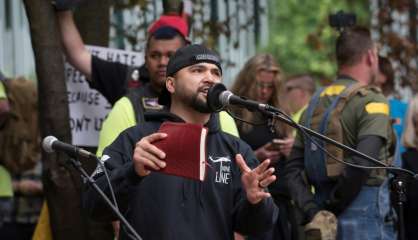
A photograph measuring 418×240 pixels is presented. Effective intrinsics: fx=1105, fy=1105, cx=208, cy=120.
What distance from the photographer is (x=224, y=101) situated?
198 inches

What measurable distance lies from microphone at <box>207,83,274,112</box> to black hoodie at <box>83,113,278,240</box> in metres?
0.36

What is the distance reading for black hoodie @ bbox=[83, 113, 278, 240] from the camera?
5.19 metres

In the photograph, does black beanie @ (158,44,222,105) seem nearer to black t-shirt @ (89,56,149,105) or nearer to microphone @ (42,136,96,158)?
microphone @ (42,136,96,158)

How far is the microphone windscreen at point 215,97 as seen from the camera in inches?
201

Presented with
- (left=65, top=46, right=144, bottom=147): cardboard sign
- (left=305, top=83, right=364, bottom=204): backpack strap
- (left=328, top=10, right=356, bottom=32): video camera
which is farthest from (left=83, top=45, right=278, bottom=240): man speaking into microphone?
(left=328, top=10, right=356, bottom=32): video camera

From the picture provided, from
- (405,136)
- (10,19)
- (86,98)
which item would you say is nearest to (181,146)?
(86,98)

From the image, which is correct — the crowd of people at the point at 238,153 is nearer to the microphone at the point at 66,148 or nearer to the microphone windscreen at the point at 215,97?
the microphone windscreen at the point at 215,97

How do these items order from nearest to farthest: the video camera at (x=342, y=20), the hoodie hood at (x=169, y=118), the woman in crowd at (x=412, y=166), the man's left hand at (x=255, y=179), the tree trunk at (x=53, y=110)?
1. the man's left hand at (x=255, y=179)
2. the hoodie hood at (x=169, y=118)
3. the tree trunk at (x=53, y=110)
4. the video camera at (x=342, y=20)
5. the woman in crowd at (x=412, y=166)

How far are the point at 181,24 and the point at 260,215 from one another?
2.19m

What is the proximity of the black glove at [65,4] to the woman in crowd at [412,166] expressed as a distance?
8.88ft

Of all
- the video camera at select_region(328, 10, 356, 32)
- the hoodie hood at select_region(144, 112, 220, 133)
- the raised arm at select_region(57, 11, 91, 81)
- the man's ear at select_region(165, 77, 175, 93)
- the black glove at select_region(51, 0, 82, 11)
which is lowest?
the hoodie hood at select_region(144, 112, 220, 133)

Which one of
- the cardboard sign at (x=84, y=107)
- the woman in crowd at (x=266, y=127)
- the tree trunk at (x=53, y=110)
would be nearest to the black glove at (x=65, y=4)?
the tree trunk at (x=53, y=110)

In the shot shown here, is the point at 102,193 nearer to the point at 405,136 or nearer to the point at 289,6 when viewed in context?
the point at 405,136

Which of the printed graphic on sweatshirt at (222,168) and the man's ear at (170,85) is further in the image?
the man's ear at (170,85)
